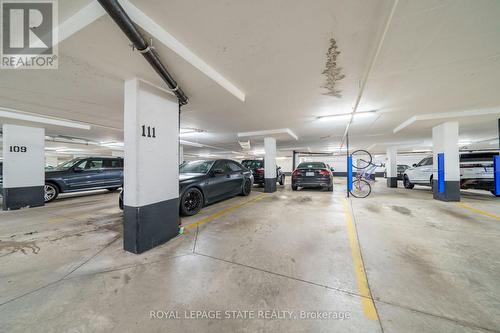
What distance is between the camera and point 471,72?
2730mm

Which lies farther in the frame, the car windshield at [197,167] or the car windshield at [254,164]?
the car windshield at [254,164]

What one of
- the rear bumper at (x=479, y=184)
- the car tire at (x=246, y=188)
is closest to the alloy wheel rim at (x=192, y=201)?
the car tire at (x=246, y=188)

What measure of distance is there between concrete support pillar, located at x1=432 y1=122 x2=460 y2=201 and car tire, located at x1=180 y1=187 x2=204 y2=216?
25.9 feet

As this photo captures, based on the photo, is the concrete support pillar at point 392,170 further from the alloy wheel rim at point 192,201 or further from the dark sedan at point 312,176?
the alloy wheel rim at point 192,201

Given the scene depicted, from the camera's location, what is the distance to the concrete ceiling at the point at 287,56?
64.8 inches

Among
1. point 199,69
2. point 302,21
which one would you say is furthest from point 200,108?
point 302,21

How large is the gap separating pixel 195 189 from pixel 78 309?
283 centimetres

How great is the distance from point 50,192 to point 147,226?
6.45 metres

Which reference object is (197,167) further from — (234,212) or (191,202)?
(234,212)

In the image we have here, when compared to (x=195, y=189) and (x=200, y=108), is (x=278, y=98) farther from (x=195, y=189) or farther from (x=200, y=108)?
(x=195, y=189)

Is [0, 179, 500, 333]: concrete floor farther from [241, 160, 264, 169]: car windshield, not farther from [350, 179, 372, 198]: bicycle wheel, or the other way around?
[241, 160, 264, 169]: car windshield

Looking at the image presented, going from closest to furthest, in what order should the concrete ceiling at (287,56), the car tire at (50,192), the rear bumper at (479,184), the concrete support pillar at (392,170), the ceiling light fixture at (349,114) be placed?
the concrete ceiling at (287,56) → the ceiling light fixture at (349,114) → the car tire at (50,192) → the rear bumper at (479,184) → the concrete support pillar at (392,170)

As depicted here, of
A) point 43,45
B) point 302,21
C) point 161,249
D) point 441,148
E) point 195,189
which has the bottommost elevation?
point 161,249

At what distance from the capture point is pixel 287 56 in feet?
7.59
